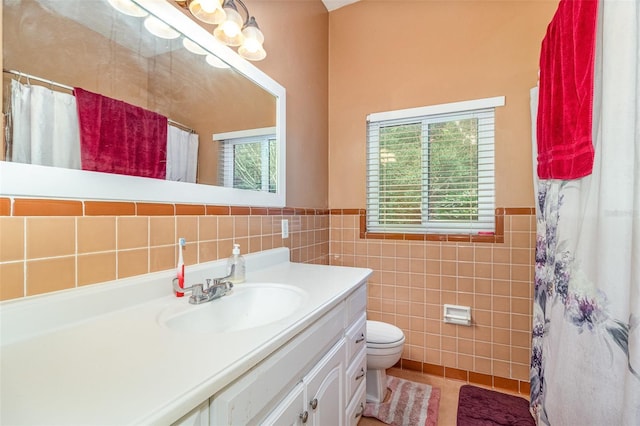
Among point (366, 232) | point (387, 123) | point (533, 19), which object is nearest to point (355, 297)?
point (366, 232)

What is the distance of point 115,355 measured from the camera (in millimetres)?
589

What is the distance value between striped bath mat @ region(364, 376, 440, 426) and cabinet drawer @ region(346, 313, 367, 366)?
543mm

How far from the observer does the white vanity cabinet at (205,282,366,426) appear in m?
0.61

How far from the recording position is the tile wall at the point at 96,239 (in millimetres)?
682

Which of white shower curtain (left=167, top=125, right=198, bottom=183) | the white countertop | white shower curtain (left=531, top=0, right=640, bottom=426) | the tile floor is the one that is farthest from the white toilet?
white shower curtain (left=167, top=125, right=198, bottom=183)

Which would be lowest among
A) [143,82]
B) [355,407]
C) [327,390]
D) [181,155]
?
[355,407]

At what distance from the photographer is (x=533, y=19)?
1.73m

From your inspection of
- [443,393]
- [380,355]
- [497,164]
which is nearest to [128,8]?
[380,355]

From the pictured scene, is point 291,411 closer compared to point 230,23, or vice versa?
point 291,411

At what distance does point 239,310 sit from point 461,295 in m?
1.53

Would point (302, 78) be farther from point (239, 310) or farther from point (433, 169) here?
point (239, 310)

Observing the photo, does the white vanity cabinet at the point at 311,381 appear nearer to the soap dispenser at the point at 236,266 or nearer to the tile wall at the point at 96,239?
the soap dispenser at the point at 236,266

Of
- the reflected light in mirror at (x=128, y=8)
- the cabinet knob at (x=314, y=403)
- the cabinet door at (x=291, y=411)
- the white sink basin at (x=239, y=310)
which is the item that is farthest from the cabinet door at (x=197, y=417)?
the reflected light in mirror at (x=128, y=8)

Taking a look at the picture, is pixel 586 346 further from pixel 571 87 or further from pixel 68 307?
pixel 68 307
